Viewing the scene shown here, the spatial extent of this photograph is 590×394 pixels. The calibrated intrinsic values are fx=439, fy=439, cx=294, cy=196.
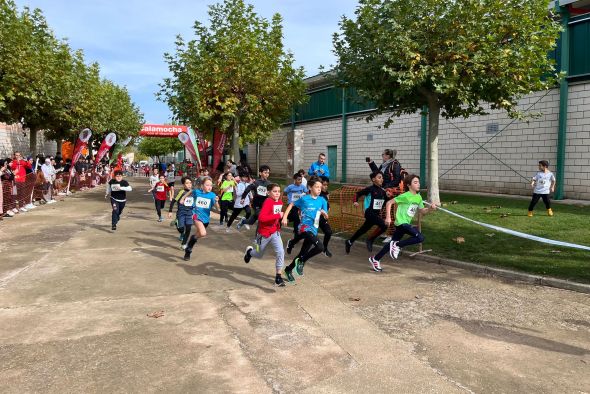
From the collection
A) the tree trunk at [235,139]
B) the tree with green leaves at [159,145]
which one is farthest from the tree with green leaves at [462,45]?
the tree with green leaves at [159,145]

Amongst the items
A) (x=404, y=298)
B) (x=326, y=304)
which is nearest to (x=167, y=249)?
(x=326, y=304)

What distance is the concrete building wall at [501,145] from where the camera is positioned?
1510 cm

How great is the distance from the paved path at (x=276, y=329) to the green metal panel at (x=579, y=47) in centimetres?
1158

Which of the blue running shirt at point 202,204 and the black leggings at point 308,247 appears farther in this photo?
the blue running shirt at point 202,204

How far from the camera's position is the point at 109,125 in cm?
4125

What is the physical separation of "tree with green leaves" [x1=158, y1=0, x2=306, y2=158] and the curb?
1379 centimetres

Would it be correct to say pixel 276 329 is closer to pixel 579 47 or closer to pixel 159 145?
pixel 579 47

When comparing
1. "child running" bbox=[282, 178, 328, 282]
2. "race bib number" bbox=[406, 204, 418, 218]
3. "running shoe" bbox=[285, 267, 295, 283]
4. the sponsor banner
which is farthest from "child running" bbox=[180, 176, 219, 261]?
the sponsor banner

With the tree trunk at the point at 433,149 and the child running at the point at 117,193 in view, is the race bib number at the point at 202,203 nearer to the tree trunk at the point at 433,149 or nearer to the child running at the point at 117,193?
the child running at the point at 117,193

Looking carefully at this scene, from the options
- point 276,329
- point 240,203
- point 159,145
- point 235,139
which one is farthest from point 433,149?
point 159,145

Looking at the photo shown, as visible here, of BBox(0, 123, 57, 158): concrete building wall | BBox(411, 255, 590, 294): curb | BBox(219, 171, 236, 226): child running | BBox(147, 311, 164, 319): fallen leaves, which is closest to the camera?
BBox(147, 311, 164, 319): fallen leaves

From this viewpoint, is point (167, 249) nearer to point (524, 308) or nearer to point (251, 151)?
point (524, 308)

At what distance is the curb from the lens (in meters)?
6.37

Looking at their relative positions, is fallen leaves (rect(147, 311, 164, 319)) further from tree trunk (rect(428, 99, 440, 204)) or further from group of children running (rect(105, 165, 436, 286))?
tree trunk (rect(428, 99, 440, 204))
